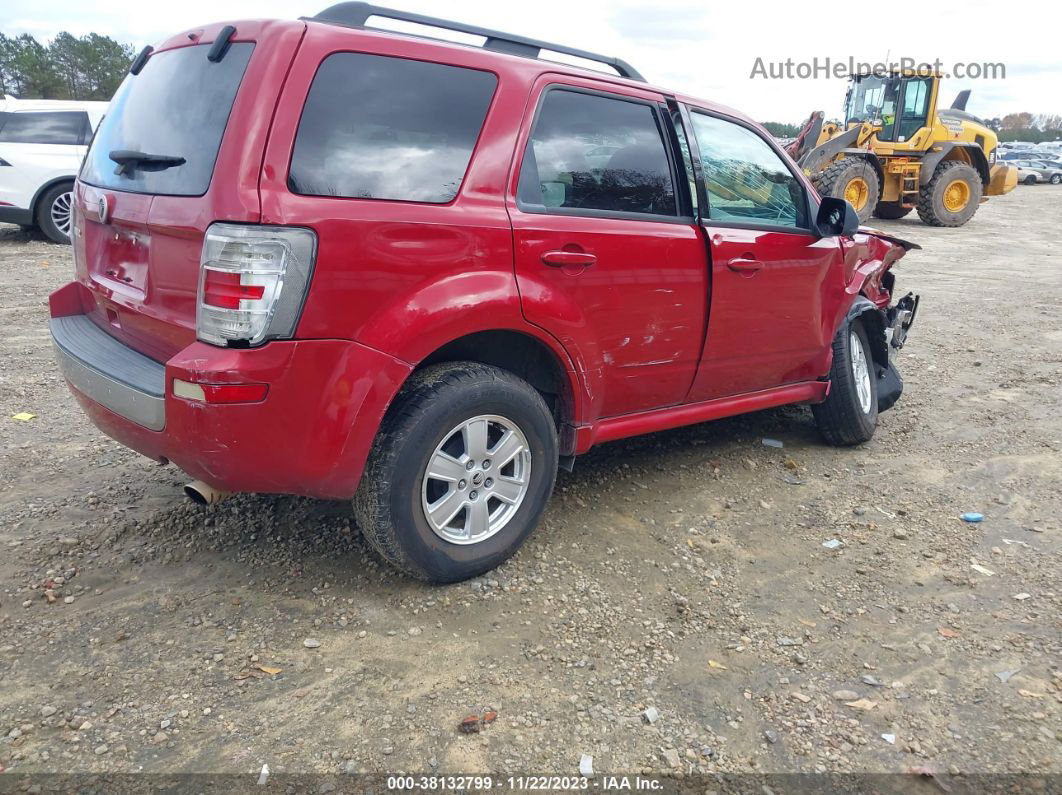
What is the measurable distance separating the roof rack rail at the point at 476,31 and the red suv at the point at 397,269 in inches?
0.5

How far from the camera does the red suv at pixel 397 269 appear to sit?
2.49m

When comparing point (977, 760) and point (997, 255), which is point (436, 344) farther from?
point (997, 255)

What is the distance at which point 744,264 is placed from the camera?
3773mm

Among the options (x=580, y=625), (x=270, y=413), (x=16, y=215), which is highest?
(x=16, y=215)

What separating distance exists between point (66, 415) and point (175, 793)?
3.30 m

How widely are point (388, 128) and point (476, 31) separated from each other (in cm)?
80

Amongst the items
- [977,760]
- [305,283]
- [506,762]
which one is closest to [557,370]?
[305,283]

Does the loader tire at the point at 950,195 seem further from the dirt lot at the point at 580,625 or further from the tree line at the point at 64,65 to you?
the tree line at the point at 64,65

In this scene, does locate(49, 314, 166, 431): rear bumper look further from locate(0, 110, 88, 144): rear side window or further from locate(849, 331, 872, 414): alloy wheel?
locate(0, 110, 88, 144): rear side window

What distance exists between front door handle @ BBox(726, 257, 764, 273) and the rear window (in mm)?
2152

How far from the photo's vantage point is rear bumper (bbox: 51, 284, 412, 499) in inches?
97.9

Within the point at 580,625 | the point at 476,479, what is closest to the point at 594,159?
the point at 476,479

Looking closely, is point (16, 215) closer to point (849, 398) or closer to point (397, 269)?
point (397, 269)

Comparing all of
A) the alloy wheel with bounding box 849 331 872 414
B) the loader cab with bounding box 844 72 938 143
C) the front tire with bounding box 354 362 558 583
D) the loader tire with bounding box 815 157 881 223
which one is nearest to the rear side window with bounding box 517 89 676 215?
the front tire with bounding box 354 362 558 583
